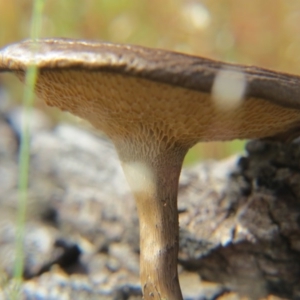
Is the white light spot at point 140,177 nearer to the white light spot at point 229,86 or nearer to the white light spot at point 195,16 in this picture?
the white light spot at point 229,86

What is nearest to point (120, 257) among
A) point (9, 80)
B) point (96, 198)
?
point (96, 198)

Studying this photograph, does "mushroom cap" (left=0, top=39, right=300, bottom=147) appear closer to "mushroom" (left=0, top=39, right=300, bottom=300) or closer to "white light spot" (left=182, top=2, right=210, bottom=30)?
"mushroom" (left=0, top=39, right=300, bottom=300)

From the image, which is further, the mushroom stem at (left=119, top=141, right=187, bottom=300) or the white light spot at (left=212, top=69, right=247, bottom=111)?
the mushroom stem at (left=119, top=141, right=187, bottom=300)

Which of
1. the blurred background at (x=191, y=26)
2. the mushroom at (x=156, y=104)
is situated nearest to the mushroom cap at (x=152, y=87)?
the mushroom at (x=156, y=104)

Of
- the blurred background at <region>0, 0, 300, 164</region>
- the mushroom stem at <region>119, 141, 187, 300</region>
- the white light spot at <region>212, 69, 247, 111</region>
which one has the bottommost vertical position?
the mushroom stem at <region>119, 141, 187, 300</region>

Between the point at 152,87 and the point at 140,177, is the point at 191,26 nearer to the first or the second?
the point at 140,177

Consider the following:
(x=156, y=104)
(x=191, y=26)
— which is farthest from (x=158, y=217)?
(x=191, y=26)

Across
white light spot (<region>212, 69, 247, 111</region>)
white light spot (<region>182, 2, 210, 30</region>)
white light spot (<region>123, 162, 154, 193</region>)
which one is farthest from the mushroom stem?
white light spot (<region>182, 2, 210, 30</region>)
